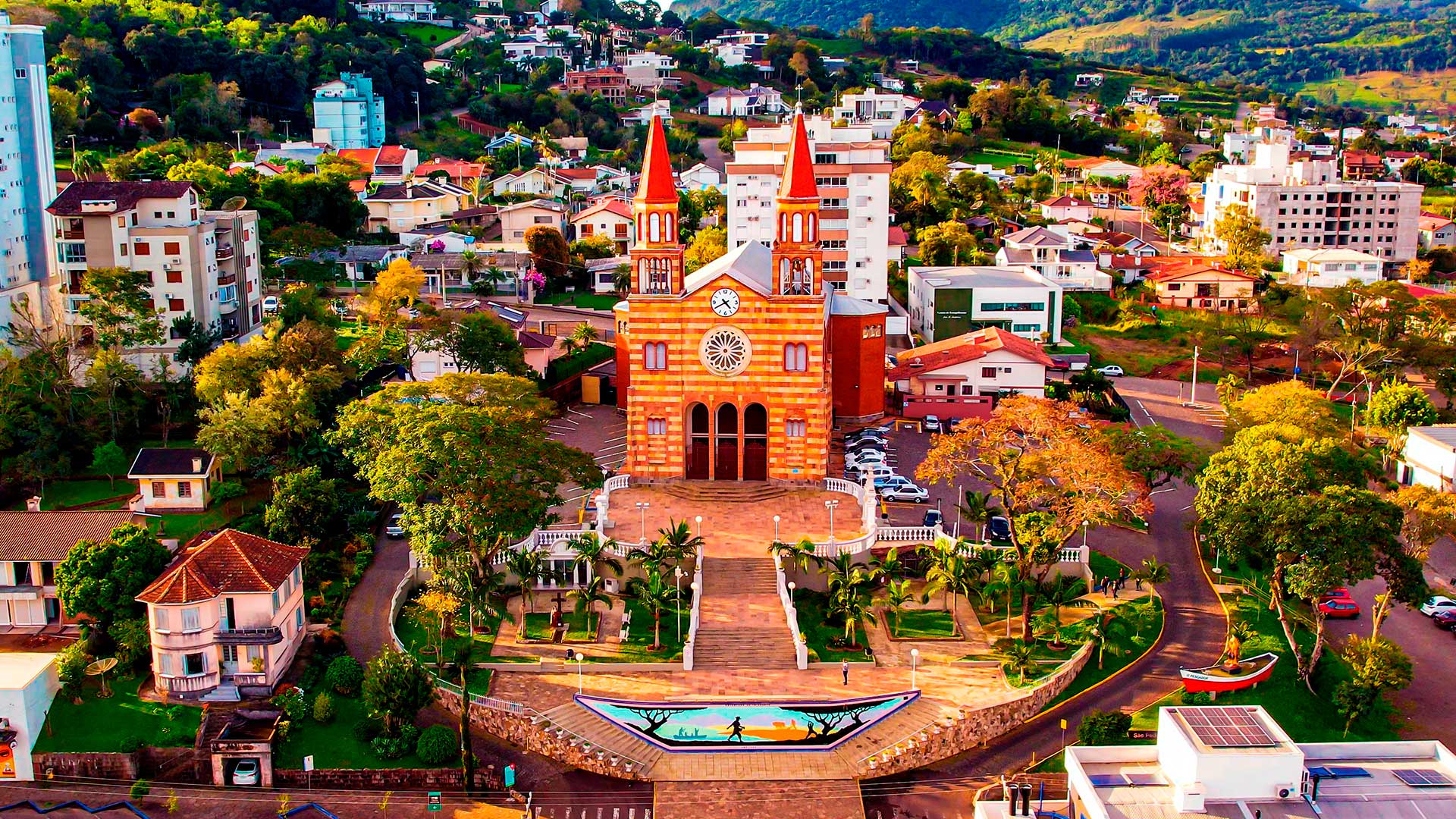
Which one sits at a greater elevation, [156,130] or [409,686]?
[156,130]

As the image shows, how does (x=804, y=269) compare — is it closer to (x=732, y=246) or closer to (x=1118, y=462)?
(x=1118, y=462)

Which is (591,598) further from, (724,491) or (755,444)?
(755,444)

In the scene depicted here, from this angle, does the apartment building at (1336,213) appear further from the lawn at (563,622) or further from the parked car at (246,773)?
the parked car at (246,773)

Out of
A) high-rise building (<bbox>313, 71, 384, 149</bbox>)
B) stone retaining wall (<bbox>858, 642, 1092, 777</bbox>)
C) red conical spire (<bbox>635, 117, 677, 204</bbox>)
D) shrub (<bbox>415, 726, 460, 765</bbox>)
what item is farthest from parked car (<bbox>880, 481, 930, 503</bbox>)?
high-rise building (<bbox>313, 71, 384, 149</bbox>)

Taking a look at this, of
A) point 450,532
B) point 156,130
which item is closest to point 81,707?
Result: point 450,532

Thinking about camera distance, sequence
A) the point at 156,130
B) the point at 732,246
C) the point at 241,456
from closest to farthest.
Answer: the point at 241,456, the point at 732,246, the point at 156,130

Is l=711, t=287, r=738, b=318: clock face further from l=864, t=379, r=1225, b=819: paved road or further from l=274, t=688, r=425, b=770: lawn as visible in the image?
l=274, t=688, r=425, b=770: lawn

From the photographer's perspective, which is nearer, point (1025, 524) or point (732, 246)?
point (1025, 524)

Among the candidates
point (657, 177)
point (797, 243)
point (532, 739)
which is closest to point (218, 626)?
point (532, 739)

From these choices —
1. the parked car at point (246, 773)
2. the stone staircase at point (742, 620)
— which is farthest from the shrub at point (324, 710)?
the stone staircase at point (742, 620)
